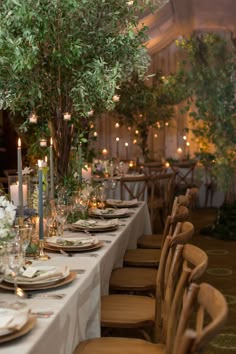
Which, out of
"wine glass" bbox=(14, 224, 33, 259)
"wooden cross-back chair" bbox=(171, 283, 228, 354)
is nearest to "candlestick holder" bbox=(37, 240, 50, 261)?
"wine glass" bbox=(14, 224, 33, 259)

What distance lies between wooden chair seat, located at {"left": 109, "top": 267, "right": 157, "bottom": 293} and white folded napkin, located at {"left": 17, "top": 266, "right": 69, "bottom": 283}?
1136mm

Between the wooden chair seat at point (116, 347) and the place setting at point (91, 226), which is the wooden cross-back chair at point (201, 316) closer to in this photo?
the wooden chair seat at point (116, 347)

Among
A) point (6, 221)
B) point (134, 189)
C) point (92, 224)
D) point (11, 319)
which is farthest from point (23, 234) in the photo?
point (134, 189)

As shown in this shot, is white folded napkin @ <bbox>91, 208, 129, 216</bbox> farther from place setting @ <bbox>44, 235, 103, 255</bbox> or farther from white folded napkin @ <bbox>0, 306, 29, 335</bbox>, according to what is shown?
white folded napkin @ <bbox>0, 306, 29, 335</bbox>

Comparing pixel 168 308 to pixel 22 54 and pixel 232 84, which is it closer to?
pixel 22 54

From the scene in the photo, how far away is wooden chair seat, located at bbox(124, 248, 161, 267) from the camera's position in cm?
402

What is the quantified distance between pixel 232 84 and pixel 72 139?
3.98m

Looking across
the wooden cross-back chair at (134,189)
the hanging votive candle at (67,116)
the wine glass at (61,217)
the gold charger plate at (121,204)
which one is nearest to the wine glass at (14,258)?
the wine glass at (61,217)

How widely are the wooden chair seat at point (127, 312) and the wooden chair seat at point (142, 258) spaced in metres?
0.92

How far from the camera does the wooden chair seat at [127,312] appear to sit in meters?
2.77

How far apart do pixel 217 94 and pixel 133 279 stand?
168 inches

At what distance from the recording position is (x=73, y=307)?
Result: 7.07 ft

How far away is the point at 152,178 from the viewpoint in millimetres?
6633

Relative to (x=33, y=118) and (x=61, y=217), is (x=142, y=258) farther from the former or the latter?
(x=33, y=118)
